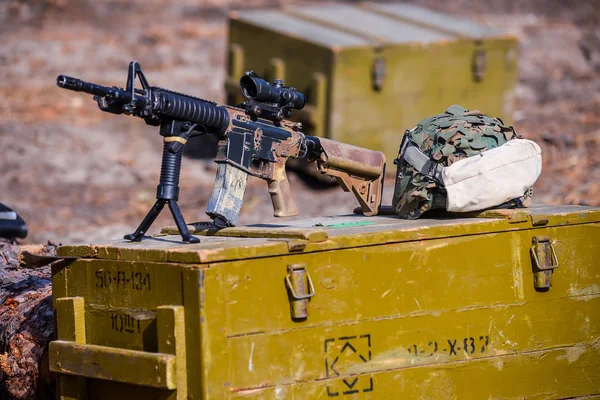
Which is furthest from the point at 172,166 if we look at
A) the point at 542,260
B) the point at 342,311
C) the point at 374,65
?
the point at 374,65

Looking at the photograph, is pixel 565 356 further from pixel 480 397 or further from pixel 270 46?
pixel 270 46

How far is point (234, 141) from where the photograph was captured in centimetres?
488

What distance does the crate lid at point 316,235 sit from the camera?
429 centimetres

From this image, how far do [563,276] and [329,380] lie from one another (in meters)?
1.42

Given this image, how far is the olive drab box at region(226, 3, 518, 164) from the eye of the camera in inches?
440

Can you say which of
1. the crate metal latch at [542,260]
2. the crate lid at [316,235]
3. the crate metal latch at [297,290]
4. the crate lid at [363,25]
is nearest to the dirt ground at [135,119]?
the crate lid at [363,25]

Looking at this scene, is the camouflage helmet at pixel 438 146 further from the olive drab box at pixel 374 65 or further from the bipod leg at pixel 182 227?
the olive drab box at pixel 374 65

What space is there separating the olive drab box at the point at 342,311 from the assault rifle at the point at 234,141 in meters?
0.18

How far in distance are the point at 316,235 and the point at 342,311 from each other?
372 mm

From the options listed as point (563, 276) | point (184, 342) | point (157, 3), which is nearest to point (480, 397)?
point (563, 276)

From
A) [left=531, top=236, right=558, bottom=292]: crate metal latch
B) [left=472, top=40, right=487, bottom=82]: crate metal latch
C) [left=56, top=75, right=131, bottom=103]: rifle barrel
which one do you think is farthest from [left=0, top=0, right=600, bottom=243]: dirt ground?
[left=56, top=75, right=131, bottom=103]: rifle barrel

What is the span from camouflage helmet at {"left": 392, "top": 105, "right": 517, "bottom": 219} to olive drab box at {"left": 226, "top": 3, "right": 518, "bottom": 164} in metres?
5.64

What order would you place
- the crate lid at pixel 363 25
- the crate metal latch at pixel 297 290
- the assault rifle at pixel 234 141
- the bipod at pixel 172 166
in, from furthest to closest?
the crate lid at pixel 363 25 → the bipod at pixel 172 166 → the assault rifle at pixel 234 141 → the crate metal latch at pixel 297 290

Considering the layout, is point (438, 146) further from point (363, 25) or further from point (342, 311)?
point (363, 25)
